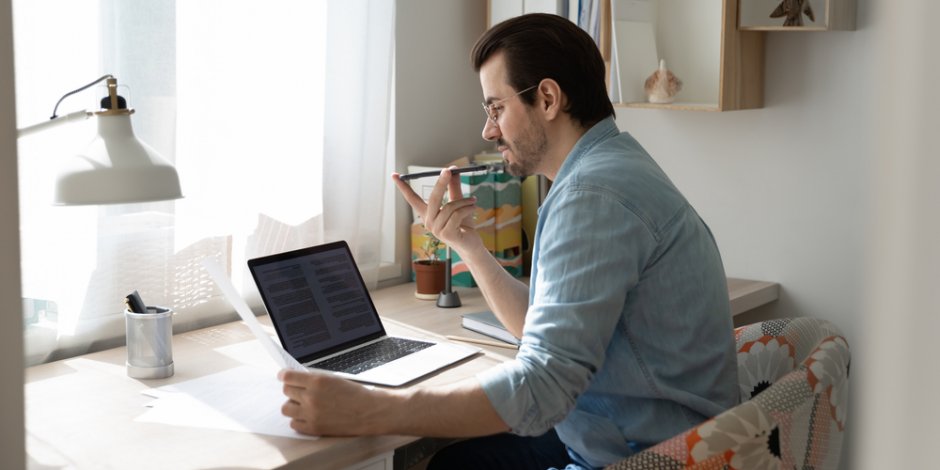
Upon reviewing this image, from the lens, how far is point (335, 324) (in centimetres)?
177

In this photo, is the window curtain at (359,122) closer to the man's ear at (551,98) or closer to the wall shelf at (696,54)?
the wall shelf at (696,54)

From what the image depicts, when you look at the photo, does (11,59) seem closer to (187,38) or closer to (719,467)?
(719,467)

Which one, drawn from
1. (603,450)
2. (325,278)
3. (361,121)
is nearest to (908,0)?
(603,450)

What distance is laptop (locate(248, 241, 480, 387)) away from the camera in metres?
1.65

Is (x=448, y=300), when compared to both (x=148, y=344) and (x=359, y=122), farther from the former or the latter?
(x=148, y=344)

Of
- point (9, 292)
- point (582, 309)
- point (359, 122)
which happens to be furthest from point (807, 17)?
point (9, 292)

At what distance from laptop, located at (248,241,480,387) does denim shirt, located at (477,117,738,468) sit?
0.37 metres

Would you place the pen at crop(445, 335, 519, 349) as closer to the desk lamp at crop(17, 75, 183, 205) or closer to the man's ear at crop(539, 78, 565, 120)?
the man's ear at crop(539, 78, 565, 120)

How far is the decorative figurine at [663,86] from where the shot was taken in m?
2.32

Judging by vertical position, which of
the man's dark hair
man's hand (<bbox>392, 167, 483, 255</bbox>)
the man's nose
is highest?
the man's dark hair

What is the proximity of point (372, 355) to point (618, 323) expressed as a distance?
0.57m

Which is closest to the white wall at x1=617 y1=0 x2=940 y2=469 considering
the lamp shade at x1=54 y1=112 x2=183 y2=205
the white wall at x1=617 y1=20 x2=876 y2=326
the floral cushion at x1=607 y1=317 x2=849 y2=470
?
the white wall at x1=617 y1=20 x2=876 y2=326

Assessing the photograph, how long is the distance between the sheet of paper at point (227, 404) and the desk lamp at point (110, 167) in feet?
1.13

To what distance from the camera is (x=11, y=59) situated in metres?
0.74
